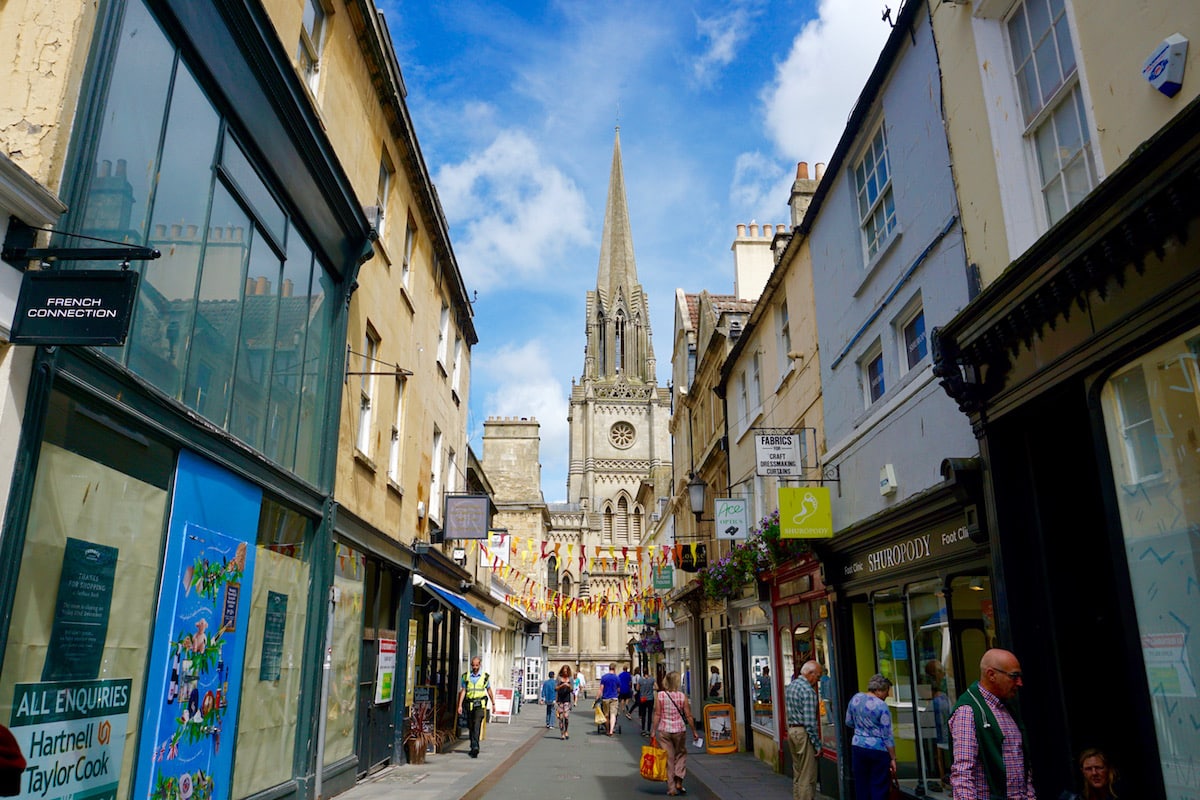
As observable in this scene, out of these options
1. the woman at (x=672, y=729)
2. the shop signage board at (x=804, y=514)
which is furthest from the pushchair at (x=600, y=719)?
the shop signage board at (x=804, y=514)

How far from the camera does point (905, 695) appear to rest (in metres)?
10.2

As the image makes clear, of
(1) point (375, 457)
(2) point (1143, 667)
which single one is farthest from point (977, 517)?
(1) point (375, 457)

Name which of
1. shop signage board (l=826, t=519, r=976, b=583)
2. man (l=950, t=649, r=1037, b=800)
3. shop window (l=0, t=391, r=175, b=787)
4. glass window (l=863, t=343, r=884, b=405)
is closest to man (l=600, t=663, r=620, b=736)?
shop signage board (l=826, t=519, r=976, b=583)

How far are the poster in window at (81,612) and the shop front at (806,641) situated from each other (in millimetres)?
9421

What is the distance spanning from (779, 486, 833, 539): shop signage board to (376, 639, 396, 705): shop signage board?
664 centimetres

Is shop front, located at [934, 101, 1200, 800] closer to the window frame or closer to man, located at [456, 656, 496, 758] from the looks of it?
the window frame

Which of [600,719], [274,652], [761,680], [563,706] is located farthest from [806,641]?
[600,719]

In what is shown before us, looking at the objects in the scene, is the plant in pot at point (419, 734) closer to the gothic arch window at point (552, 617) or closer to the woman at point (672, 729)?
the woman at point (672, 729)

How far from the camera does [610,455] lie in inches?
3401

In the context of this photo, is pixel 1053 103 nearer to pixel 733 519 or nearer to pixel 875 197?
pixel 875 197

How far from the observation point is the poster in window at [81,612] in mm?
5074

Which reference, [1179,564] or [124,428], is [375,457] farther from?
[1179,564]

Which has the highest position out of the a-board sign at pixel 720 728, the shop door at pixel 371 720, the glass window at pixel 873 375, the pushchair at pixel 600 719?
the glass window at pixel 873 375

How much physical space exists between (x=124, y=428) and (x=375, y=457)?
275 inches
